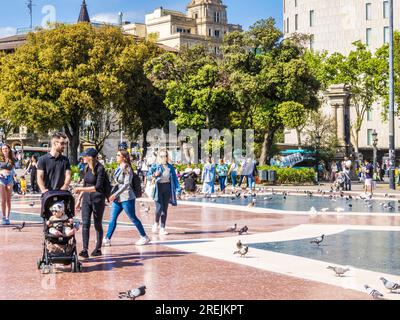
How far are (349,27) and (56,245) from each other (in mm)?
73754

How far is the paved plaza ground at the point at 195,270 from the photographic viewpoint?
798cm

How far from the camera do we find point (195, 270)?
9555mm

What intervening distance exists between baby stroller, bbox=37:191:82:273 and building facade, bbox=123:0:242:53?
11933 centimetres

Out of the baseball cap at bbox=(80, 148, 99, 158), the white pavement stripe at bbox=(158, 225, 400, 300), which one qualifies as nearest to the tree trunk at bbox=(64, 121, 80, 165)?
the white pavement stripe at bbox=(158, 225, 400, 300)

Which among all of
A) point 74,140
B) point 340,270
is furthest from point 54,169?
point 74,140

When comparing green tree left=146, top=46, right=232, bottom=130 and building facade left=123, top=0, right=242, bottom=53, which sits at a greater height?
building facade left=123, top=0, right=242, bottom=53

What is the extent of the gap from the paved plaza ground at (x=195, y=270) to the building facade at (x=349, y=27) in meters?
60.3

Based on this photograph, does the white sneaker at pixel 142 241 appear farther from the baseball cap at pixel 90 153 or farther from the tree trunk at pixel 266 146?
the tree trunk at pixel 266 146

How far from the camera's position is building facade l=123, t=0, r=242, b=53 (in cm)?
13100

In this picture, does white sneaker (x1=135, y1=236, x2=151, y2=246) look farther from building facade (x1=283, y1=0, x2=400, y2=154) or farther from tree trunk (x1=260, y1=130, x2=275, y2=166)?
building facade (x1=283, y1=0, x2=400, y2=154)

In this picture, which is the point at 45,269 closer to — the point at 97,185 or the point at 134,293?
the point at 97,185

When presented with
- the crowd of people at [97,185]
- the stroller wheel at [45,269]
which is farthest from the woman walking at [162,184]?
the stroller wheel at [45,269]

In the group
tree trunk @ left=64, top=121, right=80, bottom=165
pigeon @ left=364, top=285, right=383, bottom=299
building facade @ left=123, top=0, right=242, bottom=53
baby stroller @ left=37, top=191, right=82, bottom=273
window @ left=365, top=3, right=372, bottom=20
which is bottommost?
pigeon @ left=364, top=285, right=383, bottom=299
